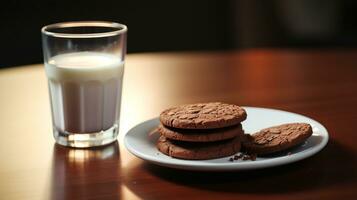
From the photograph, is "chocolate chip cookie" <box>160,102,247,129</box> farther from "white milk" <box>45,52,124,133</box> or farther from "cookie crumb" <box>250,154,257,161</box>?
"white milk" <box>45,52,124,133</box>

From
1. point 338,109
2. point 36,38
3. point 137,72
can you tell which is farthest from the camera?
point 36,38

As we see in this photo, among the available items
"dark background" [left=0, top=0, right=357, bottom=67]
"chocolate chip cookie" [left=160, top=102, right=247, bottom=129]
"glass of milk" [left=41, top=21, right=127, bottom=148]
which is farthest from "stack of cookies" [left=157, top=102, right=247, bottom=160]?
"dark background" [left=0, top=0, right=357, bottom=67]

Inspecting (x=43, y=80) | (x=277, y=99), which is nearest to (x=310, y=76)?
(x=277, y=99)

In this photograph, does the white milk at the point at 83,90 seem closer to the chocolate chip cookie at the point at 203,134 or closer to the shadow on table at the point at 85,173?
the shadow on table at the point at 85,173

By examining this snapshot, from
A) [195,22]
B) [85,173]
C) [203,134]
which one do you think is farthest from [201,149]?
[195,22]

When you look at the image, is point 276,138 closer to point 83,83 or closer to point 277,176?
point 277,176

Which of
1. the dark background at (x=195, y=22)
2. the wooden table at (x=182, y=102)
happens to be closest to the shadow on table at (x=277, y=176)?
the wooden table at (x=182, y=102)

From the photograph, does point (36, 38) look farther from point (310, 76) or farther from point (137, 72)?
point (310, 76)
